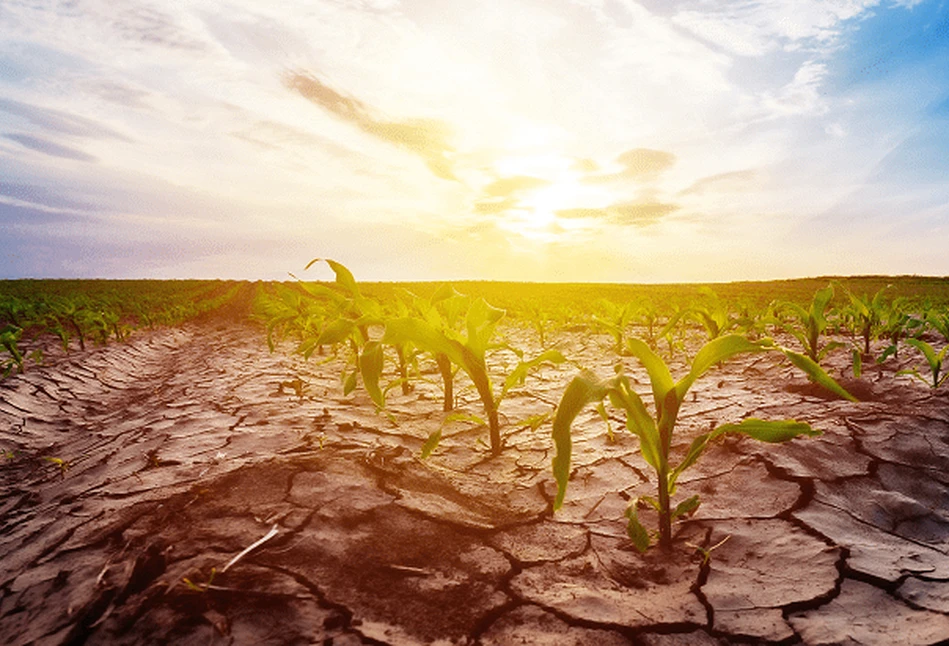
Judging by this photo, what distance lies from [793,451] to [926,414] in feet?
2.57

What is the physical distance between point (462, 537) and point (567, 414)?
46 cm

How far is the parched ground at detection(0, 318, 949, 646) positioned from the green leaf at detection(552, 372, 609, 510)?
0.29 metres

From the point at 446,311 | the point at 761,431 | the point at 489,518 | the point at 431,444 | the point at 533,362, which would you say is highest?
the point at 446,311

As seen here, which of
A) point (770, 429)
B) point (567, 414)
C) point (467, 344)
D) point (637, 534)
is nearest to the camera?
point (567, 414)

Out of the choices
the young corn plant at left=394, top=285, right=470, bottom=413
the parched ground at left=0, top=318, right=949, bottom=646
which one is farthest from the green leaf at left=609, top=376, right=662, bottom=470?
the young corn plant at left=394, top=285, right=470, bottom=413

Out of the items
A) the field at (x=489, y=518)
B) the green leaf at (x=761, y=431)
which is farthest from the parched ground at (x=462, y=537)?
the green leaf at (x=761, y=431)

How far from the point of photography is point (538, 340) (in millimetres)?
5031

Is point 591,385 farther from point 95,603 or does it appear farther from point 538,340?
point 538,340

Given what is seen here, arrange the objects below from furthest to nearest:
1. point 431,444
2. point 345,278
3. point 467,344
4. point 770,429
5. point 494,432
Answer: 1. point 345,278
2. point 494,432
3. point 467,344
4. point 431,444
5. point 770,429

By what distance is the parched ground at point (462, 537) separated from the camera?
90 cm

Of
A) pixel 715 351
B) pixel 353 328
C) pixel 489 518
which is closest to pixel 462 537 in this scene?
pixel 489 518

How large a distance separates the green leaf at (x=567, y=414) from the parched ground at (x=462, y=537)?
0.29 metres

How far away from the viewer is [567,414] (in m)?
0.98

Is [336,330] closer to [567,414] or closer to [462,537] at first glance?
[462,537]
